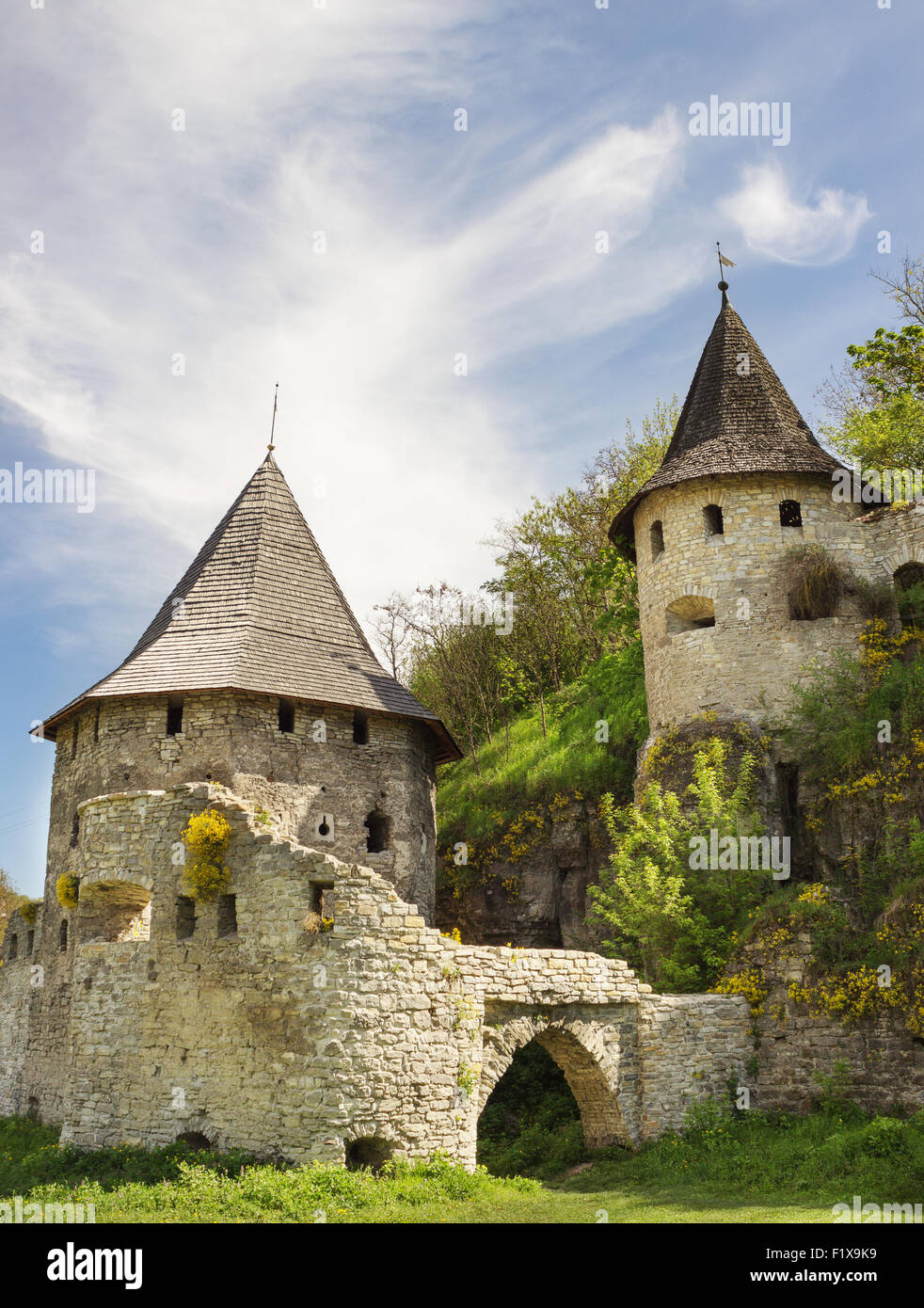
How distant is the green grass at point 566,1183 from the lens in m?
12.4

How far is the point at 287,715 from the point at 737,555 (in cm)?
927

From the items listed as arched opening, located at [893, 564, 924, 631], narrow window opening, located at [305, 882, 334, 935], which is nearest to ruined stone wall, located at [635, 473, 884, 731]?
arched opening, located at [893, 564, 924, 631]

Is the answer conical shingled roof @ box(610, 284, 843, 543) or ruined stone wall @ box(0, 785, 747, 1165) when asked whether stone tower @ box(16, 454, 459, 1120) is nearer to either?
ruined stone wall @ box(0, 785, 747, 1165)

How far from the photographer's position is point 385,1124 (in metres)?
14.0

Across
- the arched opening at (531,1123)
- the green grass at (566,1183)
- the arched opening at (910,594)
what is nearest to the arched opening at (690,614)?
the arched opening at (910,594)

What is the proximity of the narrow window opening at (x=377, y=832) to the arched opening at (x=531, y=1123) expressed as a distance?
4.33 metres

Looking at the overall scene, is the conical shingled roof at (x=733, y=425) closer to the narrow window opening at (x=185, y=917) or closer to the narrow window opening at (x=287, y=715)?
the narrow window opening at (x=287, y=715)

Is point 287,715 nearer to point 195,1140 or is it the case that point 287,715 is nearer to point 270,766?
point 270,766

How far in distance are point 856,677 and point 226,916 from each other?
39.6 feet

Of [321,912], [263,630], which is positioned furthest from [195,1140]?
[263,630]

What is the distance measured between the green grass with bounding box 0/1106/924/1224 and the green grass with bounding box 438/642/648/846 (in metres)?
9.20

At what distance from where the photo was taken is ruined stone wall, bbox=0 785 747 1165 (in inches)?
557

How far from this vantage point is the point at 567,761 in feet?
82.7
